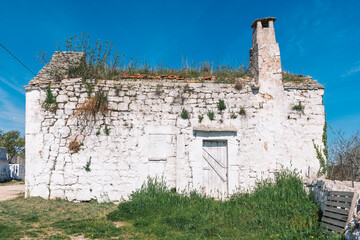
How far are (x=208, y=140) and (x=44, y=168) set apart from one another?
5.03 m

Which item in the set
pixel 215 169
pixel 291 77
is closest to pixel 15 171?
pixel 215 169

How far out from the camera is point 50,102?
8.37 m

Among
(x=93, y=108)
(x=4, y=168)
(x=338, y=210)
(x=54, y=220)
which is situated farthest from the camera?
(x=4, y=168)

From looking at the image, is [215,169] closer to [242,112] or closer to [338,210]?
[242,112]

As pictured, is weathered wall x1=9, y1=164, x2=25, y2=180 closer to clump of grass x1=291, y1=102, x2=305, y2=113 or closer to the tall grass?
the tall grass

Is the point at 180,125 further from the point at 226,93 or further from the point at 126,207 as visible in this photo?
the point at 126,207

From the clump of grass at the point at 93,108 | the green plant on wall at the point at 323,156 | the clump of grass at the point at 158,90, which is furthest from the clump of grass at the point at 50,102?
the green plant on wall at the point at 323,156

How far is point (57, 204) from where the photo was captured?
299 inches

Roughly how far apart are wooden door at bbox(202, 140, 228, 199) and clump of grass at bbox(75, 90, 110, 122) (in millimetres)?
3327

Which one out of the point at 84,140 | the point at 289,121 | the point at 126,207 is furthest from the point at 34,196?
the point at 289,121

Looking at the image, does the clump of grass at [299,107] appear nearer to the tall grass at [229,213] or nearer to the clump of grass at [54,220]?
the tall grass at [229,213]

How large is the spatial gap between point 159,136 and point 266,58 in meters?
4.40

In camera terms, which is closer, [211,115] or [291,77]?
[211,115]

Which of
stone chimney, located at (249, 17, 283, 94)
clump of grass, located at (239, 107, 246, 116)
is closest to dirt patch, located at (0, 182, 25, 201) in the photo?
clump of grass, located at (239, 107, 246, 116)
